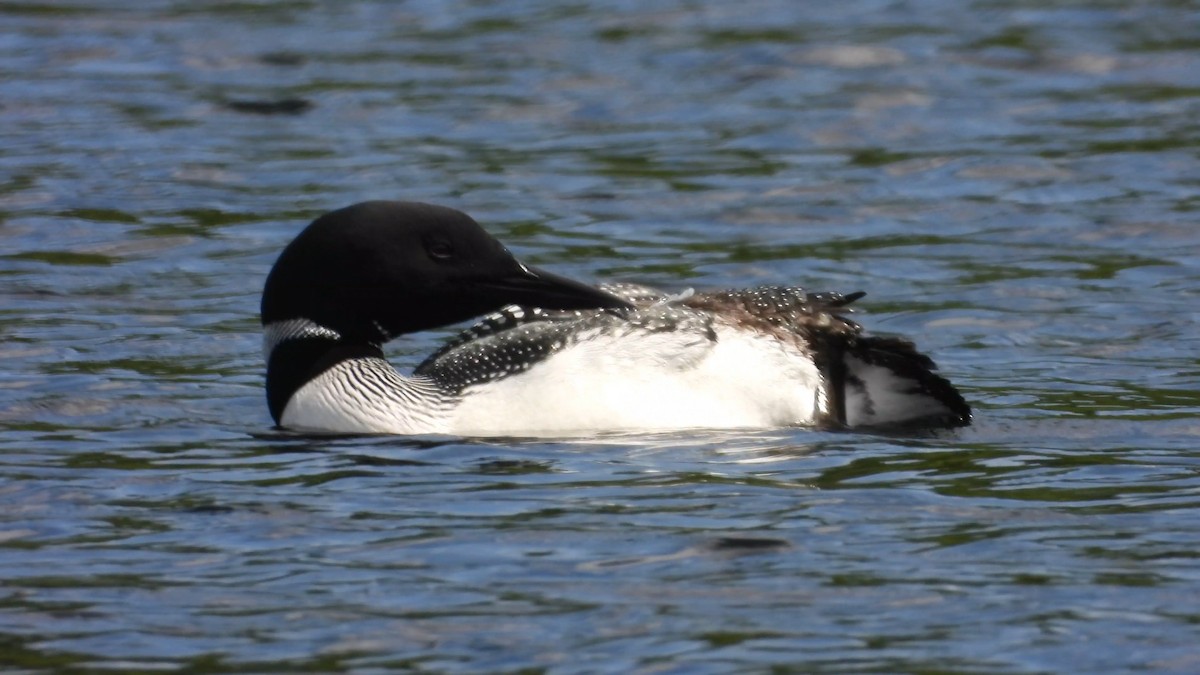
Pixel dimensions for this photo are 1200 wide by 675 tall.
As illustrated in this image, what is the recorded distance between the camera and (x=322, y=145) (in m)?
11.9

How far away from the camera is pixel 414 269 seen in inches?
271

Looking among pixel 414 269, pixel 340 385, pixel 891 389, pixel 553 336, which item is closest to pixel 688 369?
pixel 553 336

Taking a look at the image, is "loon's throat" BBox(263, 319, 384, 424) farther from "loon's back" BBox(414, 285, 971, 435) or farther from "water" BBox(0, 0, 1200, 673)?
"loon's back" BBox(414, 285, 971, 435)

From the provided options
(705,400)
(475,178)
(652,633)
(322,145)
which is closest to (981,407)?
(705,400)

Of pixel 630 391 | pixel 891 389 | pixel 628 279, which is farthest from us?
pixel 628 279

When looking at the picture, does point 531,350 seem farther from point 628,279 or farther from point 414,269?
point 628,279

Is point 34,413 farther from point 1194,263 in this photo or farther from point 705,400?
point 1194,263

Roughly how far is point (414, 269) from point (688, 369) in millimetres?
878

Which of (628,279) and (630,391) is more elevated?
(630,391)

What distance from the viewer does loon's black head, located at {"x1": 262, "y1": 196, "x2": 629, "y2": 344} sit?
6.88 metres

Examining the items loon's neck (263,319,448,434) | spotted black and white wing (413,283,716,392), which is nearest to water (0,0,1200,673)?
loon's neck (263,319,448,434)

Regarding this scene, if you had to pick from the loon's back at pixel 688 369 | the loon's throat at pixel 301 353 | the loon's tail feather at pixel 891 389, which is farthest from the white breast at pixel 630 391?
the loon's throat at pixel 301 353

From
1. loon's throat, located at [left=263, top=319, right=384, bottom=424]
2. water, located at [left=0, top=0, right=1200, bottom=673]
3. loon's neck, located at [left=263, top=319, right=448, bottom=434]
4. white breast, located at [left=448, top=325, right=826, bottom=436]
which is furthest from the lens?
loon's throat, located at [left=263, top=319, right=384, bottom=424]

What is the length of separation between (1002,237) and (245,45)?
229 inches
